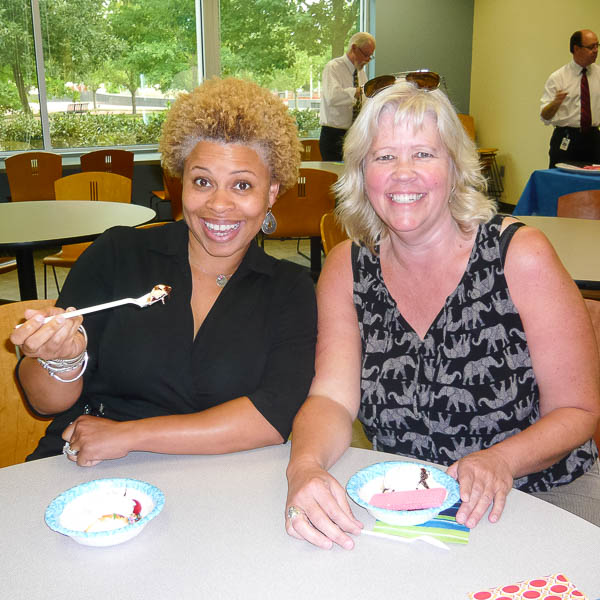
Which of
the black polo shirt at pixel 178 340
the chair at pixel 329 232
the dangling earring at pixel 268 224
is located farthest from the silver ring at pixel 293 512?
the chair at pixel 329 232

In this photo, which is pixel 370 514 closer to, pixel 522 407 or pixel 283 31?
pixel 522 407

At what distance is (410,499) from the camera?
0.95 metres

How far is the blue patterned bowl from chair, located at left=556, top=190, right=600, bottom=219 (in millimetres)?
2842

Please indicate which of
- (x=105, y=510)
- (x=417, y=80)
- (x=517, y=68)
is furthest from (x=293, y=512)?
(x=517, y=68)

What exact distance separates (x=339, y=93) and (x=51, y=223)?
394 centimetres

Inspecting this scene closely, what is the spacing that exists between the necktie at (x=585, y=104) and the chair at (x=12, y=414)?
568 cm

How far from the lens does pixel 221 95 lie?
142 cm

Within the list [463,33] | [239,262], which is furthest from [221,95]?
[463,33]

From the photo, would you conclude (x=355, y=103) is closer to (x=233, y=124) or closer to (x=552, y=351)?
(x=233, y=124)

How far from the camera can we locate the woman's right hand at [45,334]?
3.15 ft

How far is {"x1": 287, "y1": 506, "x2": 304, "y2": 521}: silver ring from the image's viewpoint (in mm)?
890

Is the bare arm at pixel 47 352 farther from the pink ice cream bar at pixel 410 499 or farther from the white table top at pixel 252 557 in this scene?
the pink ice cream bar at pixel 410 499

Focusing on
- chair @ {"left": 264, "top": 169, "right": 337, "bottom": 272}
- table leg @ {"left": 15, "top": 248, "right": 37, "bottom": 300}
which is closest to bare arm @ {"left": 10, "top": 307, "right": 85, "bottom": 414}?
table leg @ {"left": 15, "top": 248, "right": 37, "bottom": 300}

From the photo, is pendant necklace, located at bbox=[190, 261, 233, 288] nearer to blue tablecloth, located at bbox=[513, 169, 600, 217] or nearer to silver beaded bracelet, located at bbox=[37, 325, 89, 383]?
silver beaded bracelet, located at bbox=[37, 325, 89, 383]
